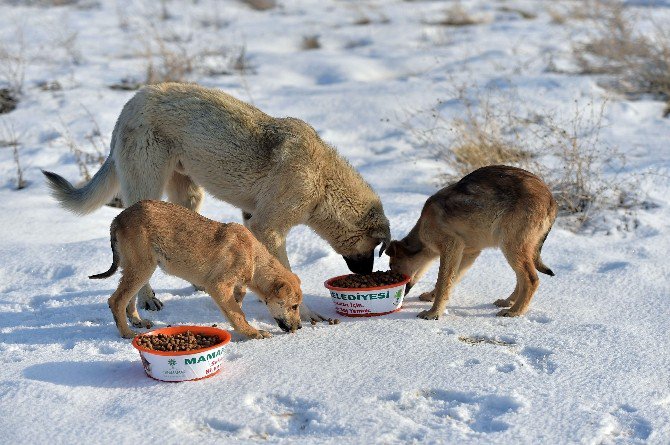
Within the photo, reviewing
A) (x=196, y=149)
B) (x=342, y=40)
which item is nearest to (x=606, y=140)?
(x=196, y=149)

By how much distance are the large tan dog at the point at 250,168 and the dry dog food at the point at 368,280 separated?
26cm

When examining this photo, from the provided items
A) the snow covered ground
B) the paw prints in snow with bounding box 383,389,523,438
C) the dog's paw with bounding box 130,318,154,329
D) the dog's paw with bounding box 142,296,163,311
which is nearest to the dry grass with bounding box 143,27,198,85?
the snow covered ground

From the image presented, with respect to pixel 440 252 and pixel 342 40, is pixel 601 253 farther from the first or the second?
pixel 342 40

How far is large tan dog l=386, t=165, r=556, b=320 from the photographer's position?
5988 mm

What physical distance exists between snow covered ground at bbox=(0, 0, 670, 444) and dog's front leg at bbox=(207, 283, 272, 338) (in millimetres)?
130

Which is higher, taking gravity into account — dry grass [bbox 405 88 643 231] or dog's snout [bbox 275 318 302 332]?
dry grass [bbox 405 88 643 231]

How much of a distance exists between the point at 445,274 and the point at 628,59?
8237 millimetres

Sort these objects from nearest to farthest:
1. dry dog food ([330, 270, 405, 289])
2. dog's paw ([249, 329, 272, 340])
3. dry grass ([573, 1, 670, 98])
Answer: dog's paw ([249, 329, 272, 340]) < dry dog food ([330, 270, 405, 289]) < dry grass ([573, 1, 670, 98])

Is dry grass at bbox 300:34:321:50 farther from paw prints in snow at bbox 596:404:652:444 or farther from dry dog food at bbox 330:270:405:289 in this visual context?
paw prints in snow at bbox 596:404:652:444

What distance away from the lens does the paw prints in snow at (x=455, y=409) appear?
430 cm

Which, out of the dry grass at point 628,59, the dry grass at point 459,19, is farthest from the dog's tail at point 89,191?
the dry grass at point 459,19

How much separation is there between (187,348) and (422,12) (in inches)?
571

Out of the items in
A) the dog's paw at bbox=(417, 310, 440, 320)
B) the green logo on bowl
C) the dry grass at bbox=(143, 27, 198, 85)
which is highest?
the dry grass at bbox=(143, 27, 198, 85)

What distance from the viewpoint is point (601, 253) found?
749 cm
